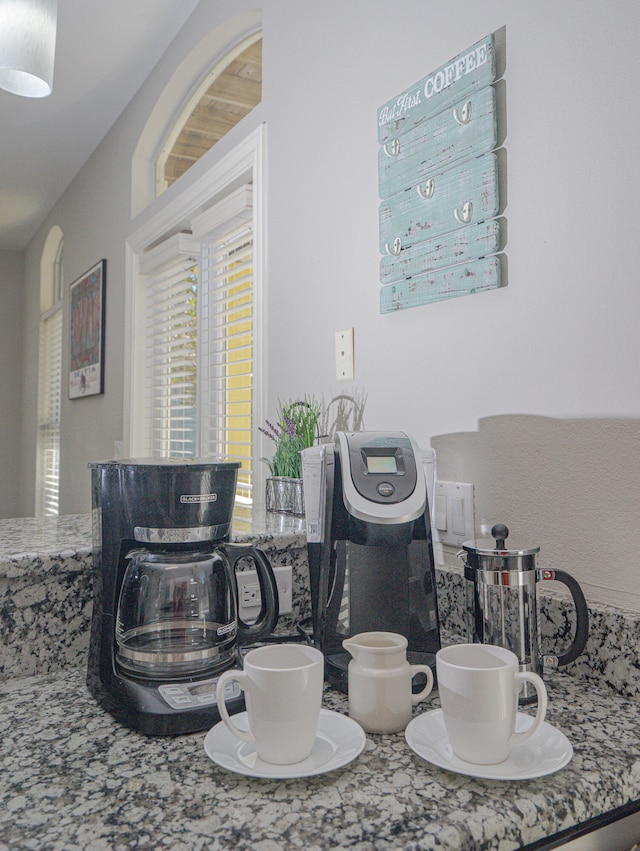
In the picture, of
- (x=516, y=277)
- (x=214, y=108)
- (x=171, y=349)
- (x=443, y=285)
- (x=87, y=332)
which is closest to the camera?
(x=516, y=277)

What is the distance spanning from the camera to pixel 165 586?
0.83 meters

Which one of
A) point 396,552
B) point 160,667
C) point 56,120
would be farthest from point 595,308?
point 56,120

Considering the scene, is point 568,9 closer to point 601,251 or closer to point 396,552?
point 601,251

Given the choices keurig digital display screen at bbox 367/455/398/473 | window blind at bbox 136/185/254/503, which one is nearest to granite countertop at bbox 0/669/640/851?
keurig digital display screen at bbox 367/455/398/473

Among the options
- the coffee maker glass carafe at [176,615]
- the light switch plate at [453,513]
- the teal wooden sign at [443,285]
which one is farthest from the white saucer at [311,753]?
the teal wooden sign at [443,285]

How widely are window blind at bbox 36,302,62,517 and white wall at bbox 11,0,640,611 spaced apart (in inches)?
131

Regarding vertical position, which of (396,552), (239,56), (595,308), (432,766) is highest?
(239,56)

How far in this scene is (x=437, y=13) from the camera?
1.22 metres

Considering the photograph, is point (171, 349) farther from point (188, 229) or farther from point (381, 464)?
point (381, 464)

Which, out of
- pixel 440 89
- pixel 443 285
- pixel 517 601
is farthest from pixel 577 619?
pixel 440 89

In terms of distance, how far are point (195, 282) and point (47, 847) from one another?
2325mm

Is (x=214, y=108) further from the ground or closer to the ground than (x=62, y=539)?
further from the ground

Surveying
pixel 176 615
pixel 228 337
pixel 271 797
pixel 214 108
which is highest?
pixel 214 108

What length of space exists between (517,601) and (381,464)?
0.25 m
